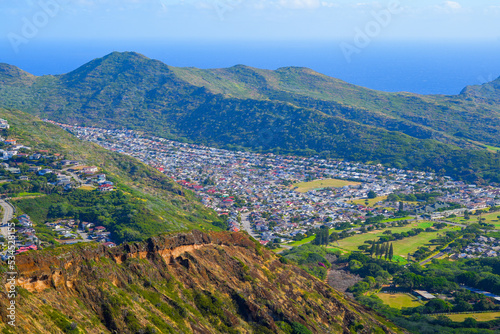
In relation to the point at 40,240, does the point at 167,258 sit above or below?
above

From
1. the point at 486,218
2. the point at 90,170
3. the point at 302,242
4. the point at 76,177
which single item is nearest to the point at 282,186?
the point at 302,242

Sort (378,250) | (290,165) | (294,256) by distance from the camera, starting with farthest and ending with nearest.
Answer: (290,165)
(378,250)
(294,256)

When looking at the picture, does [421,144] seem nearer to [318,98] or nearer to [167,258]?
[318,98]

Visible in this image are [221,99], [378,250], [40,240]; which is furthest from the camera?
[221,99]

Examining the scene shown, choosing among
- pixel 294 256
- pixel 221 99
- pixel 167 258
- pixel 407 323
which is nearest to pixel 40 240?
pixel 167 258

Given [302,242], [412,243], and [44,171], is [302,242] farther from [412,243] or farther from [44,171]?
[44,171]

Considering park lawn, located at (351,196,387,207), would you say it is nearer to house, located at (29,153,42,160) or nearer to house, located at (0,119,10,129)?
house, located at (29,153,42,160)
